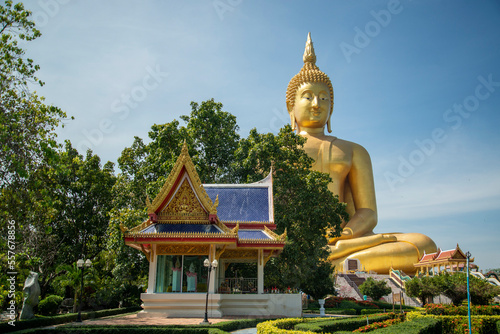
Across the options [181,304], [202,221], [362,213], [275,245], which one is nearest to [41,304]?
[181,304]

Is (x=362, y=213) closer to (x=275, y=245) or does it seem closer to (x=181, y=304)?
(x=275, y=245)

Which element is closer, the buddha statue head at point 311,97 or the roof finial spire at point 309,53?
the buddha statue head at point 311,97

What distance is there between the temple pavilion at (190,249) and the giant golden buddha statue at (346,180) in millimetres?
14930

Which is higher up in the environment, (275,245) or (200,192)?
(200,192)

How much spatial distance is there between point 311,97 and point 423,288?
63.1 ft

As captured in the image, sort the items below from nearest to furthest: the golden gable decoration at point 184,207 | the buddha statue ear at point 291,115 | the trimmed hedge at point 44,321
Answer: the trimmed hedge at point 44,321 → the golden gable decoration at point 184,207 → the buddha statue ear at point 291,115

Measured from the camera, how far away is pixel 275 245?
52.9 ft

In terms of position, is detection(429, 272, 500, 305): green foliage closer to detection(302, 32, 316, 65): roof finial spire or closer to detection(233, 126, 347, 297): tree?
detection(233, 126, 347, 297): tree

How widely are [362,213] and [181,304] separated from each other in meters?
20.8

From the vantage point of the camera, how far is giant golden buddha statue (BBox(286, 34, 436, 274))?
98.9 feet

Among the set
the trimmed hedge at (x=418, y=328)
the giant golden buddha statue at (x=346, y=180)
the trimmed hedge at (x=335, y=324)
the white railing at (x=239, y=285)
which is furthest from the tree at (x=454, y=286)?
the giant golden buddha statue at (x=346, y=180)

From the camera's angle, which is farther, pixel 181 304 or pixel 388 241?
pixel 388 241

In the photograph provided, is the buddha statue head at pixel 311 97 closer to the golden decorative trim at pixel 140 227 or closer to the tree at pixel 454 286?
the tree at pixel 454 286

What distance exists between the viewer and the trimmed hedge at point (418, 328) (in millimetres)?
9977
